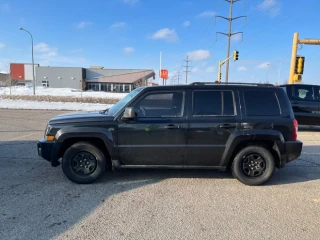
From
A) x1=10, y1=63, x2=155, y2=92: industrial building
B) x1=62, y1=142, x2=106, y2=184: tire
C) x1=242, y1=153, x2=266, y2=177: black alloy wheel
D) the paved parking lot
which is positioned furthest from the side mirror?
x1=10, y1=63, x2=155, y2=92: industrial building

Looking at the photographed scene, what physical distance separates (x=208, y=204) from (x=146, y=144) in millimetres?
1420

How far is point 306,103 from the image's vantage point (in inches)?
385

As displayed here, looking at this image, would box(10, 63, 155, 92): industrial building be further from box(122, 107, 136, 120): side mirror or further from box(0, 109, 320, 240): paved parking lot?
box(122, 107, 136, 120): side mirror

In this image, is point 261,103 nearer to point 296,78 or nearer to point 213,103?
point 213,103

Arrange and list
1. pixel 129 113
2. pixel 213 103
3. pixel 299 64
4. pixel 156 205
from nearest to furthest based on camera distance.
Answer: pixel 156 205 → pixel 129 113 → pixel 213 103 → pixel 299 64

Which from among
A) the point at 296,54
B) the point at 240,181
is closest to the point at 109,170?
the point at 240,181

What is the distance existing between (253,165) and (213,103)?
1.36m

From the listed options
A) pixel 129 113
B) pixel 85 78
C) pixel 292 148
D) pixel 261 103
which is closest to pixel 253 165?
pixel 292 148

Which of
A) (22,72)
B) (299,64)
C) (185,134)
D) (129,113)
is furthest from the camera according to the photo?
(22,72)

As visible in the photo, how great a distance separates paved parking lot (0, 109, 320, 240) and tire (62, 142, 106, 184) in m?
0.18

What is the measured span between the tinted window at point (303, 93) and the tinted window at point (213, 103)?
712 centimetres

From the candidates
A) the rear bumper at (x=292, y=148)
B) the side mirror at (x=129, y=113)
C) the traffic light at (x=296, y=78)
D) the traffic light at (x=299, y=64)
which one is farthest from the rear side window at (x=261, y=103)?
the traffic light at (x=299, y=64)

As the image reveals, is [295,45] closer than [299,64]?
Yes

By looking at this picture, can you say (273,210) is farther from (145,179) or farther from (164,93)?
(164,93)
